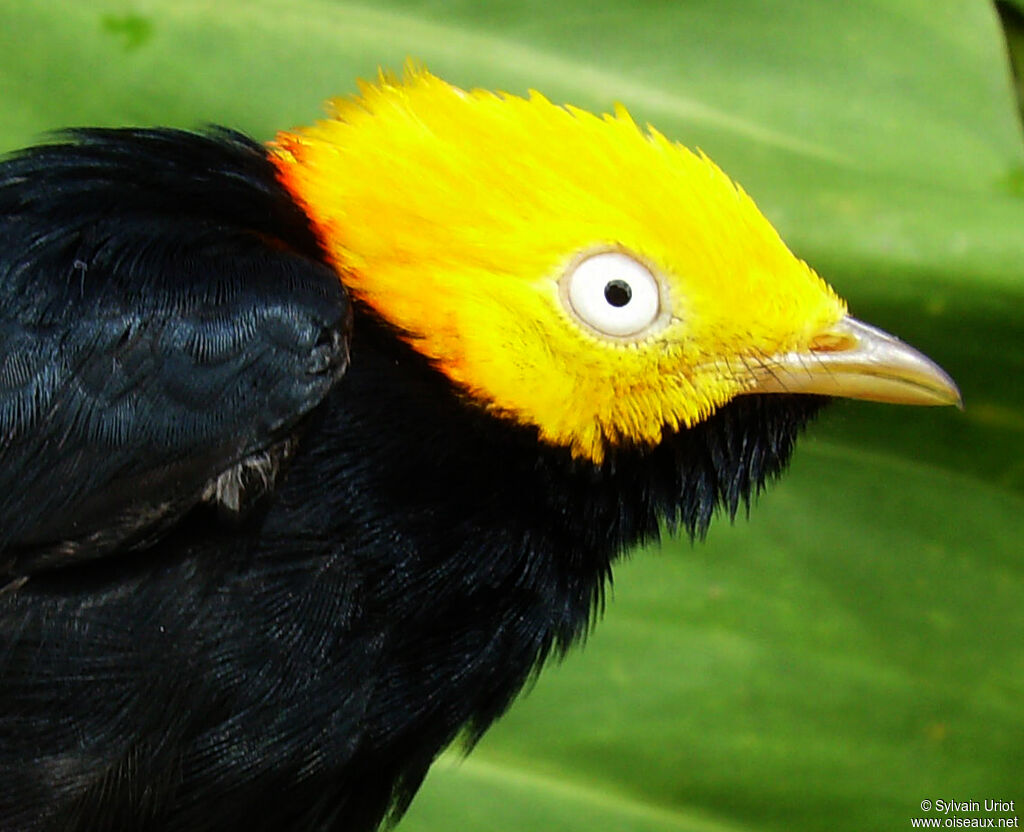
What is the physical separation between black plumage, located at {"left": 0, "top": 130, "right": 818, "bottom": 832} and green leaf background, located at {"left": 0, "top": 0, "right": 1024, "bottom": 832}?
41.4 inches

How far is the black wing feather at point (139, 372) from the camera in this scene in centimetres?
161

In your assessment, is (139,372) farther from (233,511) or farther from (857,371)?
(857,371)

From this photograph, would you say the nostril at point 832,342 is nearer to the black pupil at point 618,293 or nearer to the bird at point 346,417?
the bird at point 346,417

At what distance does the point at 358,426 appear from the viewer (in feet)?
5.67

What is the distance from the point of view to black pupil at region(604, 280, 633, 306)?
5.71 ft

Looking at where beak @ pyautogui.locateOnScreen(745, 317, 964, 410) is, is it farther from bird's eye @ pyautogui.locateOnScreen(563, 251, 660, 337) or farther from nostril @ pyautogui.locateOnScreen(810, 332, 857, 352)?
bird's eye @ pyautogui.locateOnScreen(563, 251, 660, 337)

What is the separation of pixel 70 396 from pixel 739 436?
3.06 feet

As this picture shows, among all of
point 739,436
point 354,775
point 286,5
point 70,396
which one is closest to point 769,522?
point 739,436

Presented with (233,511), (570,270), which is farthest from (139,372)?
(570,270)

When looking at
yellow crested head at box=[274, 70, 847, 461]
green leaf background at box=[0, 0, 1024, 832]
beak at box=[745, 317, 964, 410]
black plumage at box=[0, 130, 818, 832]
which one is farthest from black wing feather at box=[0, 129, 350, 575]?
green leaf background at box=[0, 0, 1024, 832]

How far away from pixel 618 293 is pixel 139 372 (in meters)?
0.62

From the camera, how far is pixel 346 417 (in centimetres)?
173

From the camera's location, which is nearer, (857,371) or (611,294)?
(611,294)

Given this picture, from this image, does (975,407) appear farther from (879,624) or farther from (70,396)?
(70,396)
